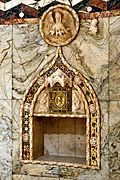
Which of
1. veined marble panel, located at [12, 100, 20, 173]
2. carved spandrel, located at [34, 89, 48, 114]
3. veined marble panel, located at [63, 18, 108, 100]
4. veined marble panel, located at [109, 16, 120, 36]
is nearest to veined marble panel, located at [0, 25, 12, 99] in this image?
veined marble panel, located at [12, 100, 20, 173]

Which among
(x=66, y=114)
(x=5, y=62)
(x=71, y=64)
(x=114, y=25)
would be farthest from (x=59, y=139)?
(x=114, y=25)

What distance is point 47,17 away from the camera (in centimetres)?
280

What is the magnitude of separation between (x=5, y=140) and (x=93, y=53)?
109cm

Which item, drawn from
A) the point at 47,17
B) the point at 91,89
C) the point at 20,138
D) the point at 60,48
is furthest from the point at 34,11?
the point at 20,138

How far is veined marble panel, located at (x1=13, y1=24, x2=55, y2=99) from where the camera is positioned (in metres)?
2.84

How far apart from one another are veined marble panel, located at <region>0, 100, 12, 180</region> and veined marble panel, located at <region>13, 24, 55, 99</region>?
0.15m

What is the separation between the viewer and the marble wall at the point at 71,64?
2605 millimetres

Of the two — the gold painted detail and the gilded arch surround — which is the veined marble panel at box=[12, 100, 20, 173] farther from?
the gold painted detail

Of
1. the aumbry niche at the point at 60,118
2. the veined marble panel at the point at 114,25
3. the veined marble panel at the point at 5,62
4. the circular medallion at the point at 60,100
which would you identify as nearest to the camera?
the veined marble panel at the point at 114,25

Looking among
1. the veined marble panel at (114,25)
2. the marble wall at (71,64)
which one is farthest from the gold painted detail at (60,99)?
the veined marble panel at (114,25)

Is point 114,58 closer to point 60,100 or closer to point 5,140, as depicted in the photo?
point 60,100

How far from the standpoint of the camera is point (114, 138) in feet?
8.53

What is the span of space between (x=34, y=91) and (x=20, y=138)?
0.43m

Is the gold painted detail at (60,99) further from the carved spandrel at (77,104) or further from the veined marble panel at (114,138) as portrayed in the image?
the veined marble panel at (114,138)
